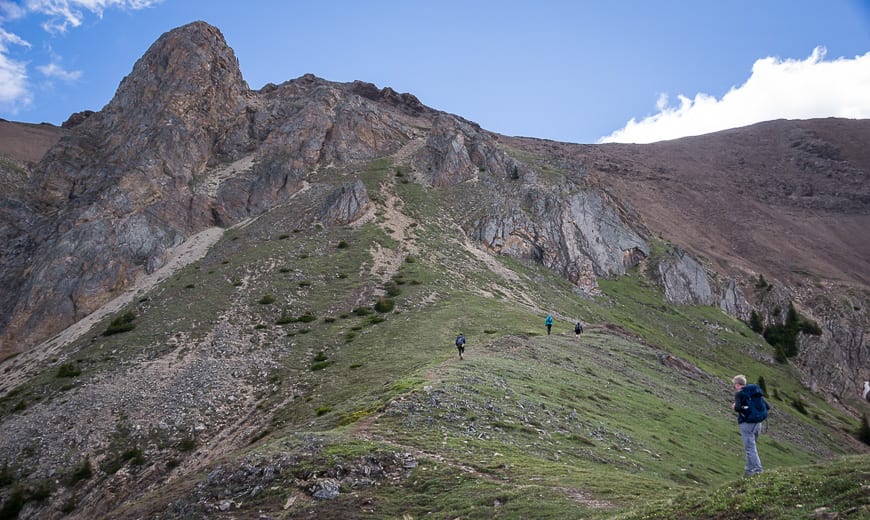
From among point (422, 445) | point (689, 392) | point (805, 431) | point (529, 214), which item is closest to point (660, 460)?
point (422, 445)

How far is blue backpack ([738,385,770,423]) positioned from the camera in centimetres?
1357

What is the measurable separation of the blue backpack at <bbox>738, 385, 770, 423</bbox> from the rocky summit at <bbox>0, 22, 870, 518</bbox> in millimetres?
3042

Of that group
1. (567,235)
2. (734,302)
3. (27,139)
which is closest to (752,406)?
(567,235)

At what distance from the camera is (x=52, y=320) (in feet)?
212

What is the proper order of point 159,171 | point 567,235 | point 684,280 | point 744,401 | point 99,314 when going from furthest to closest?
point 684,280
point 567,235
point 159,171
point 99,314
point 744,401

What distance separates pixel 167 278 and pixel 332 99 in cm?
5543

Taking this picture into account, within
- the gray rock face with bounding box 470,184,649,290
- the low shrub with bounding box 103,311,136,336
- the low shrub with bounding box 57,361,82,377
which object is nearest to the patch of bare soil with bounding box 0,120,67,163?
the low shrub with bounding box 103,311,136,336

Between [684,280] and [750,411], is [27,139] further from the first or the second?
[750,411]

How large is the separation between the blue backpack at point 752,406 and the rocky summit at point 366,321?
120 inches

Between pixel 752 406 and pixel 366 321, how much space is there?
39229 mm

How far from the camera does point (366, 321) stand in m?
50.0

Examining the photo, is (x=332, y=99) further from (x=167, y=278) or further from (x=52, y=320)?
(x=52, y=320)

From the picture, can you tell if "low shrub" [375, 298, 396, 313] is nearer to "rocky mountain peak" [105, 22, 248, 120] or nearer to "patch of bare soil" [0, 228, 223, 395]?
"patch of bare soil" [0, 228, 223, 395]

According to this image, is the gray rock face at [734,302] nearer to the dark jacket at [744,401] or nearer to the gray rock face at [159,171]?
the gray rock face at [159,171]
